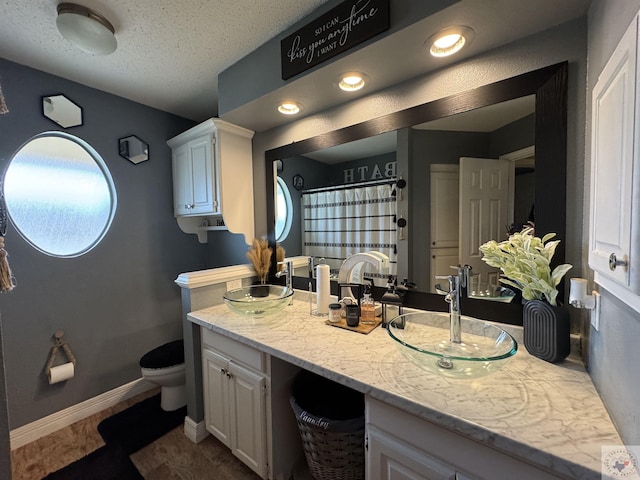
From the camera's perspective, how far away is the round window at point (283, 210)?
6.70 feet

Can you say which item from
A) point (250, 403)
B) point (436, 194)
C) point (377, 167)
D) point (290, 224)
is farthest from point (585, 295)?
point (290, 224)

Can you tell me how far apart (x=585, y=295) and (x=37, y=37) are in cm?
286

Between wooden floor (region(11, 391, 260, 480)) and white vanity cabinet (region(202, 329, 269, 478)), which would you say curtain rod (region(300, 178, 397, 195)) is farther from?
wooden floor (region(11, 391, 260, 480))

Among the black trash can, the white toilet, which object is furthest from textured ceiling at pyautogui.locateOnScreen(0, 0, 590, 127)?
the white toilet

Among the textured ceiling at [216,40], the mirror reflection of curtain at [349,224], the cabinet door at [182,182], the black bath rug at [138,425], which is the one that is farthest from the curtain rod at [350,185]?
the black bath rug at [138,425]

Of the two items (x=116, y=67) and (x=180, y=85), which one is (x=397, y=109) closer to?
(x=180, y=85)

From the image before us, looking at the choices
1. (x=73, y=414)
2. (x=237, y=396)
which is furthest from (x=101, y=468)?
(x=237, y=396)

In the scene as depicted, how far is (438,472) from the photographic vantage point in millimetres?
798

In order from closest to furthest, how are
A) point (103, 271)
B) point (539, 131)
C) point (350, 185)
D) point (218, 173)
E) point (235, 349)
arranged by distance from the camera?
point (539, 131) < point (235, 349) < point (350, 185) < point (218, 173) < point (103, 271)

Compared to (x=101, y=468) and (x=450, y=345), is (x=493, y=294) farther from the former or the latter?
(x=101, y=468)

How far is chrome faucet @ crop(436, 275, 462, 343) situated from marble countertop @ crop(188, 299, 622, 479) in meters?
0.20

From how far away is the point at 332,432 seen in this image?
1.18 meters

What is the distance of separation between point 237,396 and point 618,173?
1704 mm

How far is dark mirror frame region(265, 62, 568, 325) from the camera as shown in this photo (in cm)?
104
